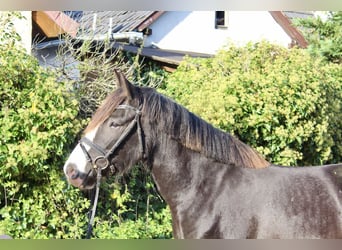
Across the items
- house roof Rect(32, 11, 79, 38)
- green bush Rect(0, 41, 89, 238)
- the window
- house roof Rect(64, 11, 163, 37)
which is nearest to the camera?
green bush Rect(0, 41, 89, 238)

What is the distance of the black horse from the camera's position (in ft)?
11.5

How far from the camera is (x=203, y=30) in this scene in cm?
1538

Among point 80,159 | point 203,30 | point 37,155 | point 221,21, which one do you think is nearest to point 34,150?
point 37,155

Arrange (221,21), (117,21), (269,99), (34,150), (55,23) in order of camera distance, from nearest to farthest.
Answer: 1. (34,150)
2. (269,99)
3. (55,23)
4. (117,21)
5. (221,21)

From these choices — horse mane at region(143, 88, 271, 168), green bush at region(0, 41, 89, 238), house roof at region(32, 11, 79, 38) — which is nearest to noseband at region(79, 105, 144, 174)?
horse mane at region(143, 88, 271, 168)

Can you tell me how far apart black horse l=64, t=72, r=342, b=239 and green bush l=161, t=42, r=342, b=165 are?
2.29 metres

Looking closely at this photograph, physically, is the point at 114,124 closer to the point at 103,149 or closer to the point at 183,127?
the point at 103,149

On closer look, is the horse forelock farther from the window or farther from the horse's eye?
the window

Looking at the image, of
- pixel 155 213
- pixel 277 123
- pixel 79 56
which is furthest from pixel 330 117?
pixel 79 56

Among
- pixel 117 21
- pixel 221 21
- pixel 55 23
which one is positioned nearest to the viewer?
pixel 55 23

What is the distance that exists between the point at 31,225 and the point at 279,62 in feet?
13.5

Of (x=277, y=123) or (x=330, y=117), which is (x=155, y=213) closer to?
(x=277, y=123)

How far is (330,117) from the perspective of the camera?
7.94 metres

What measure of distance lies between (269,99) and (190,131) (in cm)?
292
